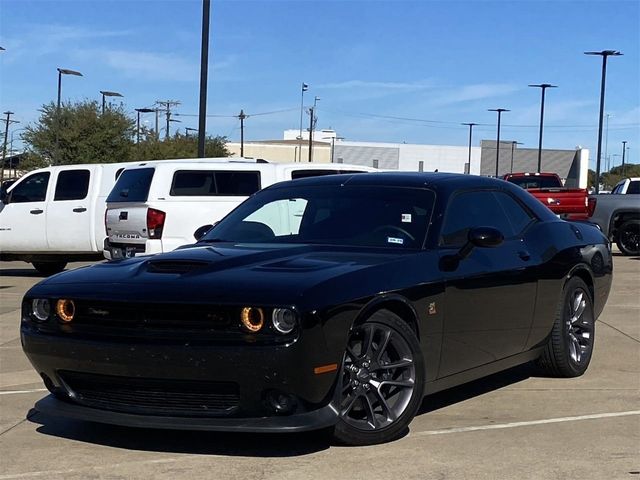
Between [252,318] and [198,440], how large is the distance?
1.04 meters

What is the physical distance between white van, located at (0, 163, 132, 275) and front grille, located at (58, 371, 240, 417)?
10916mm

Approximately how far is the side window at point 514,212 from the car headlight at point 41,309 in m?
3.24

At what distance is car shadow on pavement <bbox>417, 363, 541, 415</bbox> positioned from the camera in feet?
20.1

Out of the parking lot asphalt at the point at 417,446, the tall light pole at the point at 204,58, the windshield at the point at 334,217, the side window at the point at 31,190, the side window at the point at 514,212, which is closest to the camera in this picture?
the parking lot asphalt at the point at 417,446

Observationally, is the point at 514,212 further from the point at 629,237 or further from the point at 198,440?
the point at 629,237

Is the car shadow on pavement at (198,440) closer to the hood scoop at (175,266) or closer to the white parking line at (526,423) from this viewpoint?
the white parking line at (526,423)

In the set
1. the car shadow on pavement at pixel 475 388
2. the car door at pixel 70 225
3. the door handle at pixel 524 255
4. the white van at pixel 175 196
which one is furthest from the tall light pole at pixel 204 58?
the door handle at pixel 524 255

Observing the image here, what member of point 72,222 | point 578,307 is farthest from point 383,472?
point 72,222

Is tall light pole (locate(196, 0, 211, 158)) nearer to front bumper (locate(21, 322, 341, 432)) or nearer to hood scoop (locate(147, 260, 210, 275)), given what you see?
hood scoop (locate(147, 260, 210, 275))

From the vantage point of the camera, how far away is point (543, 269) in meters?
6.50

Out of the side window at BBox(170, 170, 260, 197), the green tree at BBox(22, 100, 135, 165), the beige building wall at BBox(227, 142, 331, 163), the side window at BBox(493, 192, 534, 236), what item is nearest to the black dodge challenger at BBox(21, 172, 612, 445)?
the side window at BBox(493, 192, 534, 236)

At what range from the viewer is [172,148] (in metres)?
52.7

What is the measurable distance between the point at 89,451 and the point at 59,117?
39.8m

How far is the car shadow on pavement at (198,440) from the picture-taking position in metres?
4.89
